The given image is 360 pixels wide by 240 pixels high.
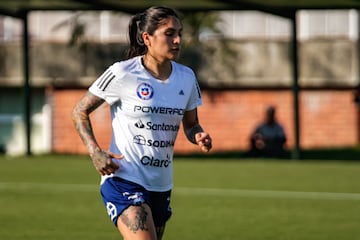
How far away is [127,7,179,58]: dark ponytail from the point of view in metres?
8.34

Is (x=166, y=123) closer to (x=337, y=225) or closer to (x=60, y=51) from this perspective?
(x=337, y=225)

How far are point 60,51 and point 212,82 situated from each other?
4558mm

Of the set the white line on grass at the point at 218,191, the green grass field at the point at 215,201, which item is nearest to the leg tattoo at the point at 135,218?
the green grass field at the point at 215,201

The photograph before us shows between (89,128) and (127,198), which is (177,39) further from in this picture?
(127,198)

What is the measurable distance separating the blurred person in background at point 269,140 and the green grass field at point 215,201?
1.66m

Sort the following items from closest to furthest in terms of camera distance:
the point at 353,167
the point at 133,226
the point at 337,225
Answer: the point at 133,226, the point at 337,225, the point at 353,167

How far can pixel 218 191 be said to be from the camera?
714 inches

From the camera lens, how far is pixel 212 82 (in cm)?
3562

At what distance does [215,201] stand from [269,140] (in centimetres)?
962

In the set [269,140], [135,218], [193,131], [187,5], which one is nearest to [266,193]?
[187,5]

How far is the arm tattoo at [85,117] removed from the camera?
8328mm

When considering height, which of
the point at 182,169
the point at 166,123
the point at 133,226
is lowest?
the point at 182,169

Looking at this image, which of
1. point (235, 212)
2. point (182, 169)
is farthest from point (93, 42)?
point (235, 212)

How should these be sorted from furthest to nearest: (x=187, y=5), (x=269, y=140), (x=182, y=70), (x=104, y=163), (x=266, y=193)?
(x=269, y=140)
(x=187, y=5)
(x=266, y=193)
(x=182, y=70)
(x=104, y=163)
